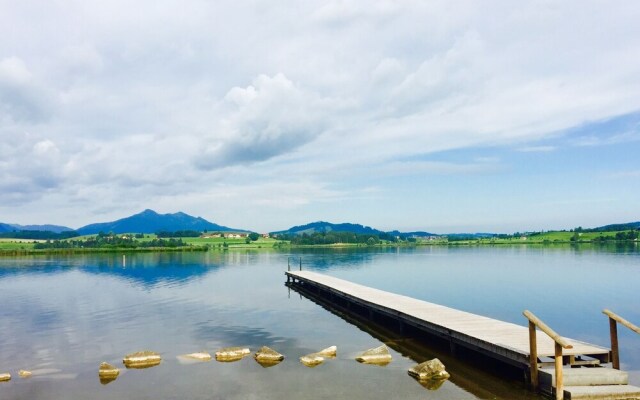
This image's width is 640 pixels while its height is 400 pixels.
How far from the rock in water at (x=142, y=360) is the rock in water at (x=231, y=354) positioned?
2734 millimetres

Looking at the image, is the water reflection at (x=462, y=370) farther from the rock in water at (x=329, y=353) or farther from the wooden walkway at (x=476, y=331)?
the rock in water at (x=329, y=353)

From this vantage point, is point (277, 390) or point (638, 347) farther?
point (638, 347)

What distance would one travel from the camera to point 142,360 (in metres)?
22.1

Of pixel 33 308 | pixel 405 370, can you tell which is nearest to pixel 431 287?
pixel 405 370

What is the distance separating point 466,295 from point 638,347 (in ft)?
71.3

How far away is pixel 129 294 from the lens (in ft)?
156

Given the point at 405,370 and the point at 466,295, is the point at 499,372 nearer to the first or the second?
the point at 405,370

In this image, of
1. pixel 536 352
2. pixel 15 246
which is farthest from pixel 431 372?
pixel 15 246

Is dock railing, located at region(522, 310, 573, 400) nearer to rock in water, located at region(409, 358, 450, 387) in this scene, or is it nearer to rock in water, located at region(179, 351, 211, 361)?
rock in water, located at region(409, 358, 450, 387)

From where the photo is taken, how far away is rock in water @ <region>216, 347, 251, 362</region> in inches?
882

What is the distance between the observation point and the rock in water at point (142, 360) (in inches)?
856

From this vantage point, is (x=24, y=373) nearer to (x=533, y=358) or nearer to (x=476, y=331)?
(x=476, y=331)

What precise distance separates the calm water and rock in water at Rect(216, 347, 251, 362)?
77cm

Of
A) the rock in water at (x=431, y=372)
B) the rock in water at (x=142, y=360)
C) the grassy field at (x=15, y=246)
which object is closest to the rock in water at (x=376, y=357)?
the rock in water at (x=431, y=372)
